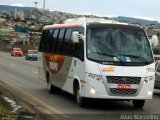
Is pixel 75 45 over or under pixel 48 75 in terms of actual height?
over

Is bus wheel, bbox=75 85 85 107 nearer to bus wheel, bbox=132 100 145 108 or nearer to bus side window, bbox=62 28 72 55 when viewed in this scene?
bus wheel, bbox=132 100 145 108

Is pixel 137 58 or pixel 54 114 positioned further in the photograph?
pixel 137 58

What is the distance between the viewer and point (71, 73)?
660 inches

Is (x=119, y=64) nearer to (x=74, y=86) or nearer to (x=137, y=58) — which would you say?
(x=137, y=58)

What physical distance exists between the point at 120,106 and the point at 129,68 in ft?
6.04

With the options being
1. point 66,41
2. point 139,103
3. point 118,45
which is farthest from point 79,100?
point 66,41

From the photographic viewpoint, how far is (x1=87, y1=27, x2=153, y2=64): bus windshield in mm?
15219

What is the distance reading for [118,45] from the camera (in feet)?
51.1

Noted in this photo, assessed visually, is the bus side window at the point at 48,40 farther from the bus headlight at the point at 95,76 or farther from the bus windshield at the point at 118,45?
the bus headlight at the point at 95,76

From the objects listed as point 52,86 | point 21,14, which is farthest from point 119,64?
point 21,14

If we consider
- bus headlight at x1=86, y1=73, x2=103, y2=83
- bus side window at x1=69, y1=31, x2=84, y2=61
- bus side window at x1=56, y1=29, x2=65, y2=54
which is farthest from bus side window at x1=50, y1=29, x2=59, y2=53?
bus headlight at x1=86, y1=73, x2=103, y2=83

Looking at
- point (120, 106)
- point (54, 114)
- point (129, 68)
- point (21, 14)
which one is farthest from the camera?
point (21, 14)

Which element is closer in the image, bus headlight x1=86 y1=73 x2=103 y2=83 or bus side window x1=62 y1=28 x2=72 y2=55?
bus headlight x1=86 y1=73 x2=103 y2=83

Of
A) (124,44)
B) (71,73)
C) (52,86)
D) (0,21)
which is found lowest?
(0,21)
